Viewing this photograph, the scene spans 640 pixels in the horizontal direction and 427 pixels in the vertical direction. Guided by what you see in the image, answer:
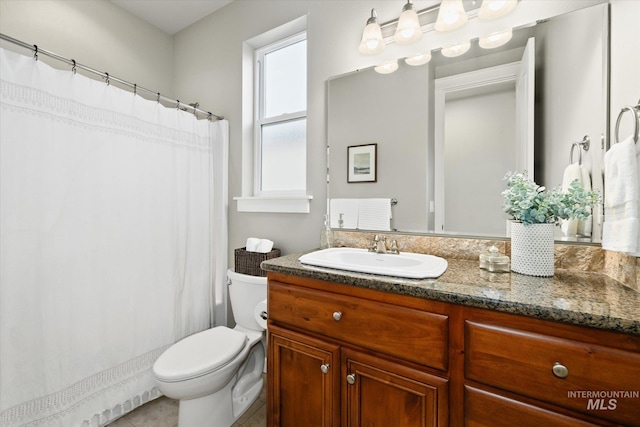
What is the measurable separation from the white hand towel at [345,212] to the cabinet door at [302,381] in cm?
71

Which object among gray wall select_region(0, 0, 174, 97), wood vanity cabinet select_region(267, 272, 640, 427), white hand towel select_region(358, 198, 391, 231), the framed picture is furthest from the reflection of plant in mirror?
gray wall select_region(0, 0, 174, 97)

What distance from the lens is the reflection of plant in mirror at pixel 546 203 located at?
985 millimetres

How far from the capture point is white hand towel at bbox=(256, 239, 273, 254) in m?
1.83

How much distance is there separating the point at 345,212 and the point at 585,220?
106 centimetres

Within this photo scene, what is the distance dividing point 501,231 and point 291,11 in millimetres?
1881

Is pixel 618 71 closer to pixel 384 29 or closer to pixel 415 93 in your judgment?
pixel 415 93

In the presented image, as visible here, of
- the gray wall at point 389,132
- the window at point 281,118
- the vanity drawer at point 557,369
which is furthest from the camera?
the window at point 281,118

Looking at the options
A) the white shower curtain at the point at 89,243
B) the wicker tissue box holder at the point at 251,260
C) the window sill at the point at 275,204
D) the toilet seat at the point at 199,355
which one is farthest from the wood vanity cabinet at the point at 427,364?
the white shower curtain at the point at 89,243

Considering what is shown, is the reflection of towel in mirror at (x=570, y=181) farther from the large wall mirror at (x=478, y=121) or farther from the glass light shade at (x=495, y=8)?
the glass light shade at (x=495, y=8)

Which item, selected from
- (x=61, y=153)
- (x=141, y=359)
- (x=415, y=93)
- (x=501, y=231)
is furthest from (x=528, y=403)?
(x=61, y=153)

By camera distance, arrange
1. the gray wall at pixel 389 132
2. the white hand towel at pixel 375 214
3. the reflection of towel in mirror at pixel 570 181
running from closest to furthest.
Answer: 1. the reflection of towel in mirror at pixel 570 181
2. the gray wall at pixel 389 132
3. the white hand towel at pixel 375 214

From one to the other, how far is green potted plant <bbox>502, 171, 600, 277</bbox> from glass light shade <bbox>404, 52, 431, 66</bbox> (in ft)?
2.56

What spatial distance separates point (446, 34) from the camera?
Answer: 1.38 meters

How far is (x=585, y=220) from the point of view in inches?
43.2
